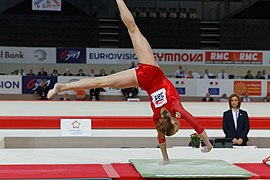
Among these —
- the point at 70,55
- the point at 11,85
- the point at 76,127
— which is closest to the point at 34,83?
the point at 11,85

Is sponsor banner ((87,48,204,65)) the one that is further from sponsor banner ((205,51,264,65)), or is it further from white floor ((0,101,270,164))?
white floor ((0,101,270,164))

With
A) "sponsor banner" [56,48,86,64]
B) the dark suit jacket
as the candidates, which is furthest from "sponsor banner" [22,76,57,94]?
the dark suit jacket

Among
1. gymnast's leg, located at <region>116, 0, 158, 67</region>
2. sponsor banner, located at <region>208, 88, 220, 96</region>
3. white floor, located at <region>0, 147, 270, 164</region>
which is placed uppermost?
gymnast's leg, located at <region>116, 0, 158, 67</region>

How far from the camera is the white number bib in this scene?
404cm

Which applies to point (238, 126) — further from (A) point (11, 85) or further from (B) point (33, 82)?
(A) point (11, 85)

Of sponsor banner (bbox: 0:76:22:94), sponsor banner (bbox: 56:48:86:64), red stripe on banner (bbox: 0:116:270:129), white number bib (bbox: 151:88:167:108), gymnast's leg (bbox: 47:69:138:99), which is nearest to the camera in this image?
white number bib (bbox: 151:88:167:108)

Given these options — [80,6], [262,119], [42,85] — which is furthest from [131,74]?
[80,6]

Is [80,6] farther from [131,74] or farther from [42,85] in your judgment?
[131,74]

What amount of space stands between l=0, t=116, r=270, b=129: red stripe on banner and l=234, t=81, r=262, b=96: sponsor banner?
6.72m

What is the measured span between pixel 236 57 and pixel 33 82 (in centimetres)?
715

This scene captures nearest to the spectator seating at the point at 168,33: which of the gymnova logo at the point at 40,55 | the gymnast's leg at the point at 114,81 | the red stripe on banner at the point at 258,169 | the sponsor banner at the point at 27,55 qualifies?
the sponsor banner at the point at 27,55

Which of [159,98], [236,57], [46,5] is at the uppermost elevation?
[46,5]

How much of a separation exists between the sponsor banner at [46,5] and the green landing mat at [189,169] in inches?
545

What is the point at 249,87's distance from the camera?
14742 mm
